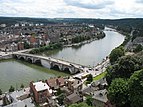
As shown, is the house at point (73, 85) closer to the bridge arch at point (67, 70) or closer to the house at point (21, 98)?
the house at point (21, 98)

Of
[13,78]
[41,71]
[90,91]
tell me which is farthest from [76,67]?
[90,91]

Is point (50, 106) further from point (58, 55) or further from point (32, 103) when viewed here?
point (58, 55)

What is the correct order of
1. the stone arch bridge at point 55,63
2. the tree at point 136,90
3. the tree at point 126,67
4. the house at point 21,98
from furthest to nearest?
the stone arch bridge at point 55,63 → the house at point 21,98 → the tree at point 126,67 → the tree at point 136,90

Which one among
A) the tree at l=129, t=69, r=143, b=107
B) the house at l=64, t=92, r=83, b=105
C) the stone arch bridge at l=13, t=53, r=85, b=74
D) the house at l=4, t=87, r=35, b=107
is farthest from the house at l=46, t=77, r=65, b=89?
the tree at l=129, t=69, r=143, b=107

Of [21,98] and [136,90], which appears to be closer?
[136,90]

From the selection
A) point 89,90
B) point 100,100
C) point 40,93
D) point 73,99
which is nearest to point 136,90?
point 100,100

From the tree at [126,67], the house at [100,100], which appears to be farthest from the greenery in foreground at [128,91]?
the house at [100,100]

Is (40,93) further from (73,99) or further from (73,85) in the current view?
(73,85)

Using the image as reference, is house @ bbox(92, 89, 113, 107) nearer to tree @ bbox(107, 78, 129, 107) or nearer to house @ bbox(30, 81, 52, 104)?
tree @ bbox(107, 78, 129, 107)
